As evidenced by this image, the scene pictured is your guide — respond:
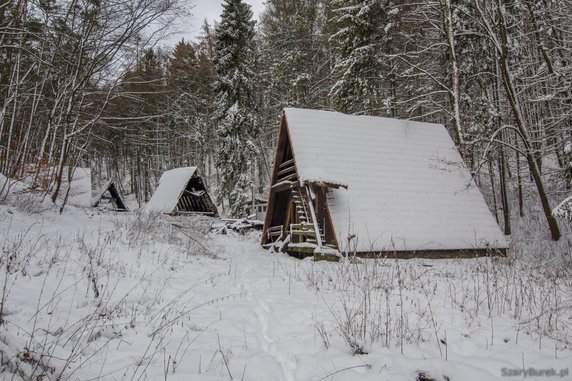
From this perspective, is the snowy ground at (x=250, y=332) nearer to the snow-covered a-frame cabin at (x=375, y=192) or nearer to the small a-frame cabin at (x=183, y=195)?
the snow-covered a-frame cabin at (x=375, y=192)

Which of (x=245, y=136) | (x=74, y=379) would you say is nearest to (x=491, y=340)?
(x=74, y=379)

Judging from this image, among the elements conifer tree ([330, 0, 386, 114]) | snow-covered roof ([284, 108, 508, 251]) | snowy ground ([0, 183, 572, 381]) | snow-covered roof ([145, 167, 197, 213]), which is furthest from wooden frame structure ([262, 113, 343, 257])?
snow-covered roof ([145, 167, 197, 213])

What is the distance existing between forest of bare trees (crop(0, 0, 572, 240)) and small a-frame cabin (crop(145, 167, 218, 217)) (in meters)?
2.08

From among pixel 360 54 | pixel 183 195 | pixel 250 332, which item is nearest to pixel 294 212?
pixel 360 54

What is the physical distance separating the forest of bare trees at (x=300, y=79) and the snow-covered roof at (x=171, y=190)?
314 centimetres

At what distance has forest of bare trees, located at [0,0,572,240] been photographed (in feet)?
37.3

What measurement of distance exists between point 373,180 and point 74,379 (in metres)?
11.1

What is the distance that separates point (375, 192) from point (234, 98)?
16.8 m

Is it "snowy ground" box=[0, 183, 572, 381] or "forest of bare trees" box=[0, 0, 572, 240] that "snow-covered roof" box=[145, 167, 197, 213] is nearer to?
"forest of bare trees" box=[0, 0, 572, 240]

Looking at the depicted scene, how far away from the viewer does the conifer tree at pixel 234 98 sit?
2505 cm

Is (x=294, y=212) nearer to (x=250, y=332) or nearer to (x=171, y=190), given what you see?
(x=250, y=332)

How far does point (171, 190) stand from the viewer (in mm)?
26297

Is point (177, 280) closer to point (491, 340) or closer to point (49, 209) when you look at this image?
point (491, 340)

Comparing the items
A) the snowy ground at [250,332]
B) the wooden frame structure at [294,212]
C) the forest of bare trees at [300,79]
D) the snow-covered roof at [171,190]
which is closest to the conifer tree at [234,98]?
the forest of bare trees at [300,79]
